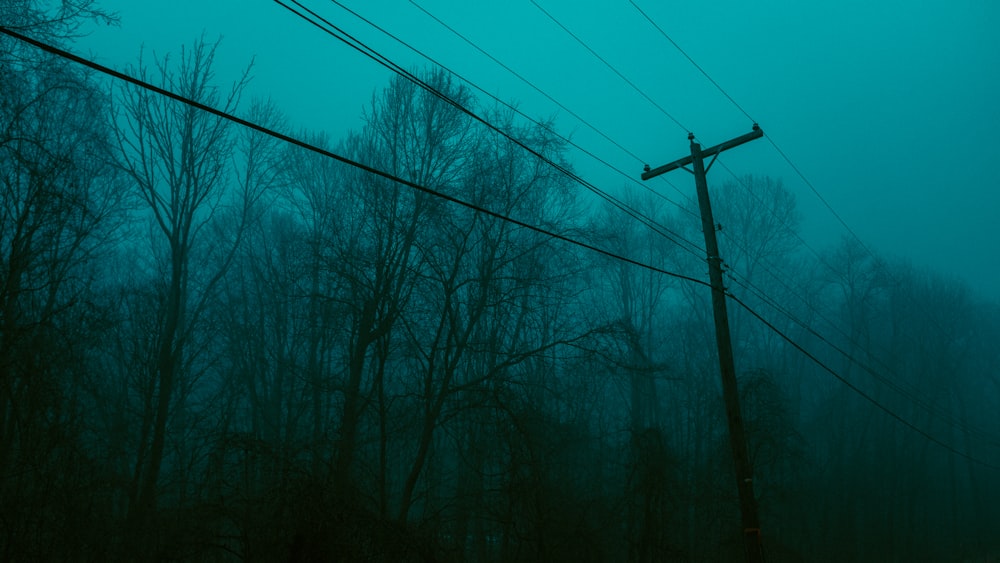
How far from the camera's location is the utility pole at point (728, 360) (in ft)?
32.6

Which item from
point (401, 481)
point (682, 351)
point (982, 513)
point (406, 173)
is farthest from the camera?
point (982, 513)

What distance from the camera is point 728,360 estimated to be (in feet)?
35.3

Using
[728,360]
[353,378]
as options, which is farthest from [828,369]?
[353,378]

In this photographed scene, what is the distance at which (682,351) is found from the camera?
3247cm

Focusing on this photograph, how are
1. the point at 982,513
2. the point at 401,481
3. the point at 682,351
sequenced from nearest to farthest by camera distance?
1. the point at 401,481
2. the point at 682,351
3. the point at 982,513

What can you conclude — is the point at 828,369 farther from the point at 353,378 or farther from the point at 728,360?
the point at 353,378

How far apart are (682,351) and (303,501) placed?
26727 millimetres

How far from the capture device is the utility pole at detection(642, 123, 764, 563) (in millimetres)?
9925

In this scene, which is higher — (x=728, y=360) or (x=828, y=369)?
(x=828, y=369)

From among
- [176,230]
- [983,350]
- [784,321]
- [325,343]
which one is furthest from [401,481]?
[983,350]

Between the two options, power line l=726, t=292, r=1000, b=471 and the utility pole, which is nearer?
the utility pole

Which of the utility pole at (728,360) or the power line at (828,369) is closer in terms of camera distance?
the utility pole at (728,360)

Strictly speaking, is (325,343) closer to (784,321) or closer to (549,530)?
(549,530)

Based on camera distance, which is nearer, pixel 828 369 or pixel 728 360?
pixel 728 360
